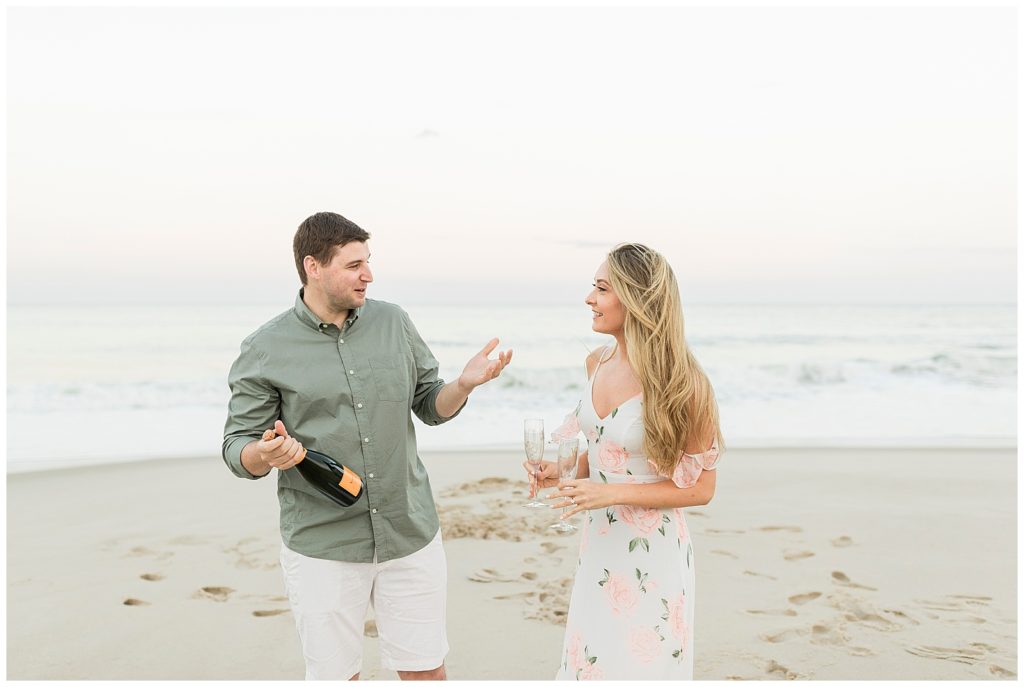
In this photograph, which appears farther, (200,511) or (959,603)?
(200,511)

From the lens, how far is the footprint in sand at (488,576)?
6133mm

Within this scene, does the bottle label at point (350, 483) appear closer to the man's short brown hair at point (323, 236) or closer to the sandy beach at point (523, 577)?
the man's short brown hair at point (323, 236)

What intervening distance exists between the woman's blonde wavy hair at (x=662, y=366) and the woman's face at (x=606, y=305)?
4 centimetres

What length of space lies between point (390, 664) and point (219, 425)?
460 inches

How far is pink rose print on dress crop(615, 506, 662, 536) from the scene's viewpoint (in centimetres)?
306

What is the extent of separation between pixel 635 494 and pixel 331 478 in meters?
1.14

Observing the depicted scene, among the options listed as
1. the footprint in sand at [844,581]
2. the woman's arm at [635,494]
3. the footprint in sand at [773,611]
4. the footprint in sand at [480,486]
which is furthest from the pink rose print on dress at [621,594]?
the footprint in sand at [480,486]

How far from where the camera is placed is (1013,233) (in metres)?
27.4

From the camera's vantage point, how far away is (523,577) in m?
6.14

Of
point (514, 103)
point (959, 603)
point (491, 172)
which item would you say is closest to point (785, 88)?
point (514, 103)

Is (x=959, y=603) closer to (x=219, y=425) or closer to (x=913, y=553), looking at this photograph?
(x=913, y=553)

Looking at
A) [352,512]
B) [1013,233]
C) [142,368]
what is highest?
[1013,233]

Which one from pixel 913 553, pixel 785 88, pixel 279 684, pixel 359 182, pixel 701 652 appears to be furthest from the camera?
pixel 359 182

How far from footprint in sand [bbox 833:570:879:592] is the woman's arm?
141 inches
